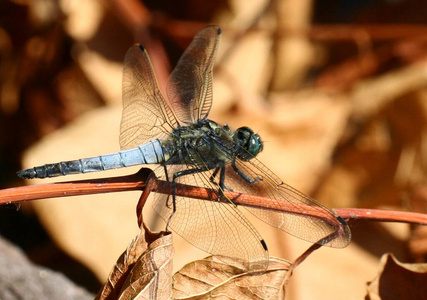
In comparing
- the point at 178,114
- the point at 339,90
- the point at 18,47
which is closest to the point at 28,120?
the point at 18,47

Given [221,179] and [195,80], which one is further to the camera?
[195,80]

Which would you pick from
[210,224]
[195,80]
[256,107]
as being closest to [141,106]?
[195,80]

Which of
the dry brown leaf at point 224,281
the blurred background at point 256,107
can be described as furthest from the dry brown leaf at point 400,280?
the blurred background at point 256,107

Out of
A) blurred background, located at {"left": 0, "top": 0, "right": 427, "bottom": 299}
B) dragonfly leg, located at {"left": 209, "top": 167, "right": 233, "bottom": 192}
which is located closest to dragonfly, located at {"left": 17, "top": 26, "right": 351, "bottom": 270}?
dragonfly leg, located at {"left": 209, "top": 167, "right": 233, "bottom": 192}

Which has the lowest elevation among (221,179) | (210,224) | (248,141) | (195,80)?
(210,224)

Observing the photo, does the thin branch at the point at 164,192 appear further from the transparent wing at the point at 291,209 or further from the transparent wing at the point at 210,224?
the transparent wing at the point at 210,224

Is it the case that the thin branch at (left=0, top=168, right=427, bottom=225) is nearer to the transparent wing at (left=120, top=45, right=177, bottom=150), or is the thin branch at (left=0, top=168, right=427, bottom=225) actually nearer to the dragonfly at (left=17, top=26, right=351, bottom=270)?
the dragonfly at (left=17, top=26, right=351, bottom=270)

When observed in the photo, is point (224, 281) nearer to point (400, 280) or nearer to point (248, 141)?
point (400, 280)
